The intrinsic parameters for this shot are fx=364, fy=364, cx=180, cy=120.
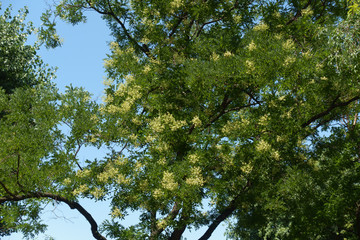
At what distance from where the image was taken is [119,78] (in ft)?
45.3

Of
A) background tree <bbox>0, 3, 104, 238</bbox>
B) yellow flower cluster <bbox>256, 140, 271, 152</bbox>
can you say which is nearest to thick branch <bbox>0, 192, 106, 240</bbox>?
background tree <bbox>0, 3, 104, 238</bbox>

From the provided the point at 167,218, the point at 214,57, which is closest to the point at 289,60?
the point at 214,57

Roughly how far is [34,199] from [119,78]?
5.21m

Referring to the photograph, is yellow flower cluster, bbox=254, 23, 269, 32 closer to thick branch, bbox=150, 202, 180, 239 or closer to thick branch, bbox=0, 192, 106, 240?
thick branch, bbox=150, 202, 180, 239

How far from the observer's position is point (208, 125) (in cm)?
1238

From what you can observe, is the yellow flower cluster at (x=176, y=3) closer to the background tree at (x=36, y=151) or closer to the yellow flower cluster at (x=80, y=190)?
the background tree at (x=36, y=151)

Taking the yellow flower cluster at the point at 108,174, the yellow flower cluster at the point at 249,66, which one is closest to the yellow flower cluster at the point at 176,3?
the yellow flower cluster at the point at 249,66

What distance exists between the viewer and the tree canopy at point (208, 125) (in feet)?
34.2

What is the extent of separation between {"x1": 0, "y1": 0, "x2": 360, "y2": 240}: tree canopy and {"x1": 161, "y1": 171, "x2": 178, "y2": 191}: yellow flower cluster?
3cm

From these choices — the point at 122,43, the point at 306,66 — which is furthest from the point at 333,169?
the point at 122,43

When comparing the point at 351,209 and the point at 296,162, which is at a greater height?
the point at 296,162

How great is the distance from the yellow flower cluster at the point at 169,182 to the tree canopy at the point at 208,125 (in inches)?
1.2

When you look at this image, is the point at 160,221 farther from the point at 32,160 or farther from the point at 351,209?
the point at 351,209

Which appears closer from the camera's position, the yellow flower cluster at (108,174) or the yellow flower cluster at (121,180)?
the yellow flower cluster at (121,180)
